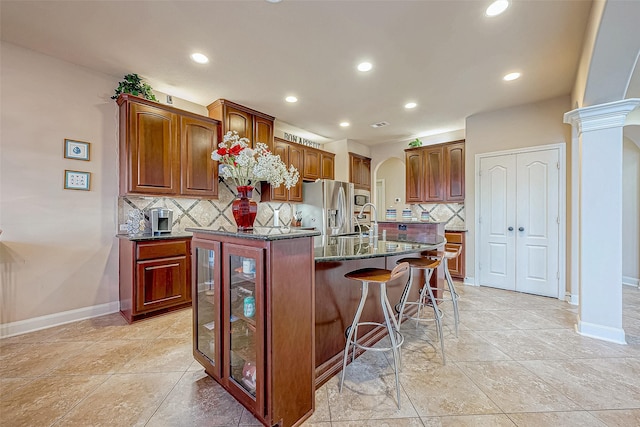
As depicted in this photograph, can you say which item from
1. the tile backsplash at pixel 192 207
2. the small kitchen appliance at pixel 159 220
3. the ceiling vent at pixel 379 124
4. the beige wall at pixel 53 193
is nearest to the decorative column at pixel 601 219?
the ceiling vent at pixel 379 124

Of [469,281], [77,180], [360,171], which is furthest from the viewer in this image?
[360,171]

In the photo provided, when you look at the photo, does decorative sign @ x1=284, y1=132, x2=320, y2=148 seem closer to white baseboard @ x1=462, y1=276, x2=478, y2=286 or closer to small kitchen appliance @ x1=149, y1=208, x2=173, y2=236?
small kitchen appliance @ x1=149, y1=208, x2=173, y2=236

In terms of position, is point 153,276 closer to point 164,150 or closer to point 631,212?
point 164,150

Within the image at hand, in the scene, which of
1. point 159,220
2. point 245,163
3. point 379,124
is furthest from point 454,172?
point 159,220

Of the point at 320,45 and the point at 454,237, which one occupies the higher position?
the point at 320,45

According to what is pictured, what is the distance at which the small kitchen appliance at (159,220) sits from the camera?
297cm

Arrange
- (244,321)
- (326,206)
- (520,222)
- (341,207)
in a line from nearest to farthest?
(244,321) < (520,222) < (326,206) < (341,207)

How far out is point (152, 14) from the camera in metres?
2.05

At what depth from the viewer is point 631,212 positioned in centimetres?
404

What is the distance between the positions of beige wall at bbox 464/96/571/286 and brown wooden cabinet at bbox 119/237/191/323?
13.6 feet

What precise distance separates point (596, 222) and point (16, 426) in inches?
172

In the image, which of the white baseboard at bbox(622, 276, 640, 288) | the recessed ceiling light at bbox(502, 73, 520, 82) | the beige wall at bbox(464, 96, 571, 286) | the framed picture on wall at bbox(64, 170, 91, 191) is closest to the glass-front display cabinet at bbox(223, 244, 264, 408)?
the framed picture on wall at bbox(64, 170, 91, 191)

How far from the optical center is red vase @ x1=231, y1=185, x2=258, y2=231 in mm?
1730

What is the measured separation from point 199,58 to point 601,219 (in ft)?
13.5
